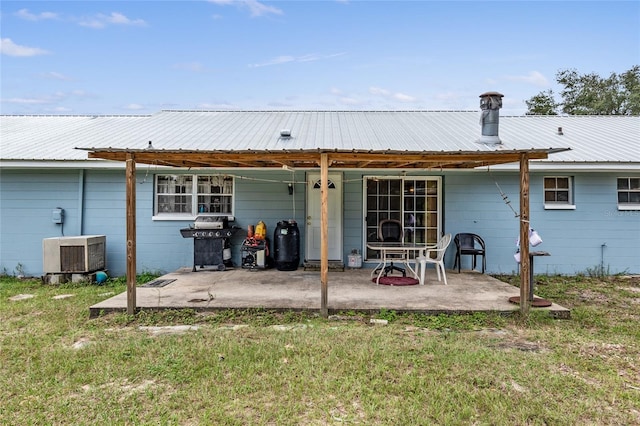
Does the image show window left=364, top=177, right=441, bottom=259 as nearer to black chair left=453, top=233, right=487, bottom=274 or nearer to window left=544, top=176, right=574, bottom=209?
black chair left=453, top=233, right=487, bottom=274

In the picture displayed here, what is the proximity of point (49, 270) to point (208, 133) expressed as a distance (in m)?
3.75

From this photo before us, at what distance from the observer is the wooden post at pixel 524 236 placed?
4711 millimetres

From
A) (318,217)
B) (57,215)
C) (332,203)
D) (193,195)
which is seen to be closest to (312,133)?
(332,203)

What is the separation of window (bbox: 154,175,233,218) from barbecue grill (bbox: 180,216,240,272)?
1.68 feet

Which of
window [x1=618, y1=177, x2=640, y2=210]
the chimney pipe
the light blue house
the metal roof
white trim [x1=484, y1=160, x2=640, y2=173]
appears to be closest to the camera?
the chimney pipe

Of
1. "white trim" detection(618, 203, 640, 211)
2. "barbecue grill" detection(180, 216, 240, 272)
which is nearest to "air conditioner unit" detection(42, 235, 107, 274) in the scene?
"barbecue grill" detection(180, 216, 240, 272)

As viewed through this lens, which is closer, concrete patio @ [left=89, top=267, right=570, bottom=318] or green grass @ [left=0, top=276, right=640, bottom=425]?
green grass @ [left=0, top=276, right=640, bottom=425]

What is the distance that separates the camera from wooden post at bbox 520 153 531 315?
15.5ft

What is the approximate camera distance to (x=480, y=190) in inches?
305

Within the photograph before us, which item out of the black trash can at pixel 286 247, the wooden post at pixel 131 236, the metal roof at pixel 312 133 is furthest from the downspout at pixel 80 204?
the black trash can at pixel 286 247

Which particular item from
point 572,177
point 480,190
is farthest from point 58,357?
point 572,177

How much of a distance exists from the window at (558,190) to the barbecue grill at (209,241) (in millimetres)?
6349

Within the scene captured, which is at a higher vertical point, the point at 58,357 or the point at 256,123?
the point at 256,123

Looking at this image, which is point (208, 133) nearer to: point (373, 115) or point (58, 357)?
point (373, 115)
